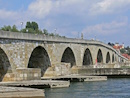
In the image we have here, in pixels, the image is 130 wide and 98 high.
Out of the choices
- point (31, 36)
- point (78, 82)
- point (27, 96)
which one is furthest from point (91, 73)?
point (27, 96)

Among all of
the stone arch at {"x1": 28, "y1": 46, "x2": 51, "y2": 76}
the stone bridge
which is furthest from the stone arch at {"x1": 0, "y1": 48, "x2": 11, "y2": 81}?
the stone arch at {"x1": 28, "y1": 46, "x2": 51, "y2": 76}

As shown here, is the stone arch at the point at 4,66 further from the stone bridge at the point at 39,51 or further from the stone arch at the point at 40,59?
the stone arch at the point at 40,59

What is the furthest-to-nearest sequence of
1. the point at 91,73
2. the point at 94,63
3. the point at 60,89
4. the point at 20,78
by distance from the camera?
the point at 94,63, the point at 91,73, the point at 20,78, the point at 60,89

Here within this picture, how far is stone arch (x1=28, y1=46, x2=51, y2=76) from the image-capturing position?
177 feet

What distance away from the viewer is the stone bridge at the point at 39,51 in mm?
43156

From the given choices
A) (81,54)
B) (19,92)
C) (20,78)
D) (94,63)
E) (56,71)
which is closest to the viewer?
(19,92)

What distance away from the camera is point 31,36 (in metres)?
48.2

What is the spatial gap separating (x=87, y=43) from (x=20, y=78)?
31279mm

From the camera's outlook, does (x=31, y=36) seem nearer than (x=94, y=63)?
Yes

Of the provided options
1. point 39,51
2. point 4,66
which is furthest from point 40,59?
point 4,66

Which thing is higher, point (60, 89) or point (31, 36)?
point (31, 36)

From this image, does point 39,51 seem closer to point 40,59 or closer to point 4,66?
point 40,59

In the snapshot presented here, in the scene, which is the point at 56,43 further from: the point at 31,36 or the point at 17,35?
the point at 17,35

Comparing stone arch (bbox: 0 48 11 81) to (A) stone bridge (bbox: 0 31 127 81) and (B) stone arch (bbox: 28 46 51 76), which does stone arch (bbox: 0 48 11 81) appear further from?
(B) stone arch (bbox: 28 46 51 76)
